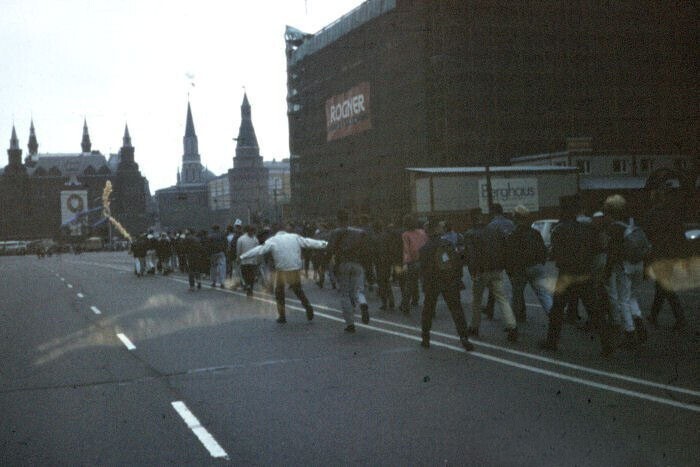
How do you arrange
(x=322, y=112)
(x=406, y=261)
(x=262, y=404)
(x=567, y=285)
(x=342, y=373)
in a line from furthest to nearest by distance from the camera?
(x=322, y=112) < (x=406, y=261) < (x=567, y=285) < (x=342, y=373) < (x=262, y=404)

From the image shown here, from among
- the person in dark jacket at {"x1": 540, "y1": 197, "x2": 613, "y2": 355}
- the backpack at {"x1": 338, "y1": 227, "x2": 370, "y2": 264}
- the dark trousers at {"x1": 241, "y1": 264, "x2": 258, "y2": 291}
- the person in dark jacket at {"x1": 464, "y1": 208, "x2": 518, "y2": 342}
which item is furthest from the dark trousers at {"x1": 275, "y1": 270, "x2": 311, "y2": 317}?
the dark trousers at {"x1": 241, "y1": 264, "x2": 258, "y2": 291}

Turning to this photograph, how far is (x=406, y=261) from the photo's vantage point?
16000 mm

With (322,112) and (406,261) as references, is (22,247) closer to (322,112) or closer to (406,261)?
(322,112)

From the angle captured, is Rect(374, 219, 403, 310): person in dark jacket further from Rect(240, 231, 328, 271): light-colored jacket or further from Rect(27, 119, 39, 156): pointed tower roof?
Rect(27, 119, 39, 156): pointed tower roof

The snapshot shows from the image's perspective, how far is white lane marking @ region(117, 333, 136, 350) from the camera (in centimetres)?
1176

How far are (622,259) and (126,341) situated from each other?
6.98 meters

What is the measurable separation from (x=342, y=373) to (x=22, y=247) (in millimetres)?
127365

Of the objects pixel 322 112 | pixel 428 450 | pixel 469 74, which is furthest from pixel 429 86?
pixel 428 450

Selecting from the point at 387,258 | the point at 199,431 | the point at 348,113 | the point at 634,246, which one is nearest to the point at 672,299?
the point at 634,246

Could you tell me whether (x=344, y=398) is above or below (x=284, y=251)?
below

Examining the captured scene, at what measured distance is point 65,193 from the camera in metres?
162

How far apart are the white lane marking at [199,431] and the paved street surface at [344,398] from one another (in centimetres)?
2

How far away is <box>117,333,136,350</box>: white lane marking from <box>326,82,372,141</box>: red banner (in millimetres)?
68813

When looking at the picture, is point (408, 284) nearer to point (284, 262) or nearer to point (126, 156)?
point (284, 262)
